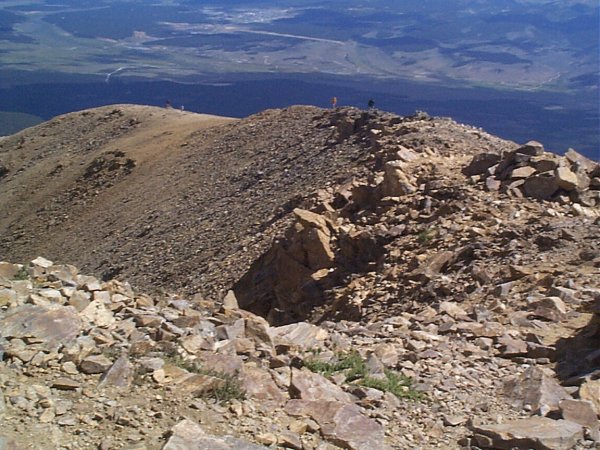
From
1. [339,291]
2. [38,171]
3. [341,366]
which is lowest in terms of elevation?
[38,171]

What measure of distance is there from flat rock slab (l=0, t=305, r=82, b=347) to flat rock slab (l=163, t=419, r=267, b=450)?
1.46 metres

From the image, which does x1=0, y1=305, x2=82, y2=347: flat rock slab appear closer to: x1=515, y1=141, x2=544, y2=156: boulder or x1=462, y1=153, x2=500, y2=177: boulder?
x1=462, y1=153, x2=500, y2=177: boulder

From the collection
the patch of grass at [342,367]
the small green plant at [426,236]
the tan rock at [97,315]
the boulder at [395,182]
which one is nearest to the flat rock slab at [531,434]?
the patch of grass at [342,367]

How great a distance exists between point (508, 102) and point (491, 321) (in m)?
51.8

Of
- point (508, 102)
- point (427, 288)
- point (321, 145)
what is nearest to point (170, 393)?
point (427, 288)

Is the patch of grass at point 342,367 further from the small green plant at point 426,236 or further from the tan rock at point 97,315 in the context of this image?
the small green plant at point 426,236

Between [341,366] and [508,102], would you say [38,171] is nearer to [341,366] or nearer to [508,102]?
[341,366]

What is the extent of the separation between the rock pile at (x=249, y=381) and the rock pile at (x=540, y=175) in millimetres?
3460

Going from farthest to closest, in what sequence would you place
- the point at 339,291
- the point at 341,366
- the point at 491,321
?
the point at 339,291
the point at 491,321
the point at 341,366

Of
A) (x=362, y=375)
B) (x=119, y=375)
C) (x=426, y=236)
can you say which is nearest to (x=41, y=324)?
(x=119, y=375)

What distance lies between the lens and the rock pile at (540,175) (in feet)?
35.1

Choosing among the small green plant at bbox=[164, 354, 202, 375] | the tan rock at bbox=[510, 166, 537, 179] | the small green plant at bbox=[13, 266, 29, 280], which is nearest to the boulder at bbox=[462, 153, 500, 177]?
the tan rock at bbox=[510, 166, 537, 179]

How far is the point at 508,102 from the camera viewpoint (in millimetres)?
56750

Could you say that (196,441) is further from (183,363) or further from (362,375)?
(362,375)
